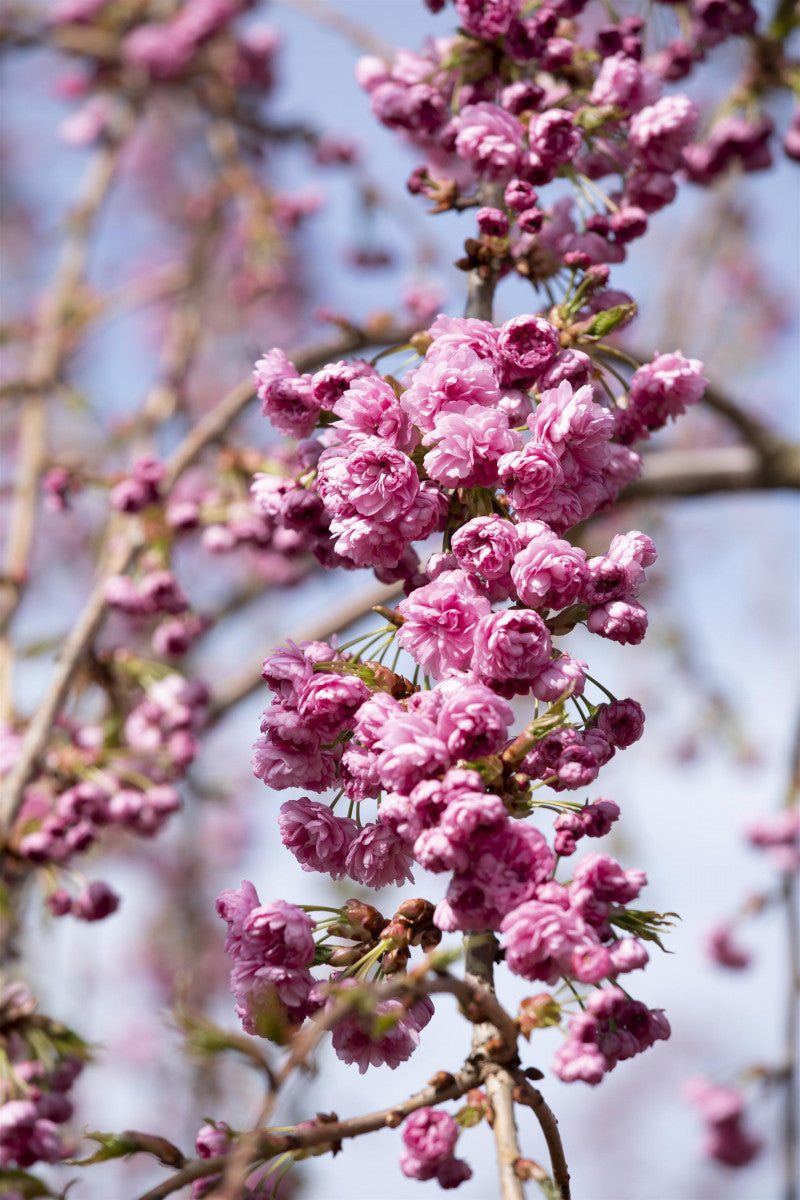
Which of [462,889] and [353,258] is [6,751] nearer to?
[462,889]

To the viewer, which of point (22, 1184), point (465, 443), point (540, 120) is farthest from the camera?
point (540, 120)

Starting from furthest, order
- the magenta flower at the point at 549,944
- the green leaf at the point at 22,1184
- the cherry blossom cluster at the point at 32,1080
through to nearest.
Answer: the cherry blossom cluster at the point at 32,1080 < the green leaf at the point at 22,1184 < the magenta flower at the point at 549,944

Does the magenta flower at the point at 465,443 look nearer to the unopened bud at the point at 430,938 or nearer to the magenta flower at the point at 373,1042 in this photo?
the unopened bud at the point at 430,938

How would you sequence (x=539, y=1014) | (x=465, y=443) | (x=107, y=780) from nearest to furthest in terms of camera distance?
(x=539, y=1014) < (x=465, y=443) < (x=107, y=780)

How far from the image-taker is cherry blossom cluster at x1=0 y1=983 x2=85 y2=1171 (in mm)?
2188


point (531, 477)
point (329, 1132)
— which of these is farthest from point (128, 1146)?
point (531, 477)

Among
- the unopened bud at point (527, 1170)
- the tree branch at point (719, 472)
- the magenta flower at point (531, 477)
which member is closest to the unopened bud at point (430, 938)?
the unopened bud at point (527, 1170)

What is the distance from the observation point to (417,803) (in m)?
1.30

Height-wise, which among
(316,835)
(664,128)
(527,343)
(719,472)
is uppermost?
(719,472)

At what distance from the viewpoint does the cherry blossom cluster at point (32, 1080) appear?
2.19 meters

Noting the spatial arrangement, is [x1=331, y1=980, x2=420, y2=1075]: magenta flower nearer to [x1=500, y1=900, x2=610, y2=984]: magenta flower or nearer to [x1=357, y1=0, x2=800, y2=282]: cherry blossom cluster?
[x1=500, y1=900, x2=610, y2=984]: magenta flower

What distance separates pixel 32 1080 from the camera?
2.33 metres

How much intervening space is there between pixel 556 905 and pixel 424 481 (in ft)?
2.13

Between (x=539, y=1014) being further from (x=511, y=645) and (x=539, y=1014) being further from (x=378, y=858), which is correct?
(x=511, y=645)
